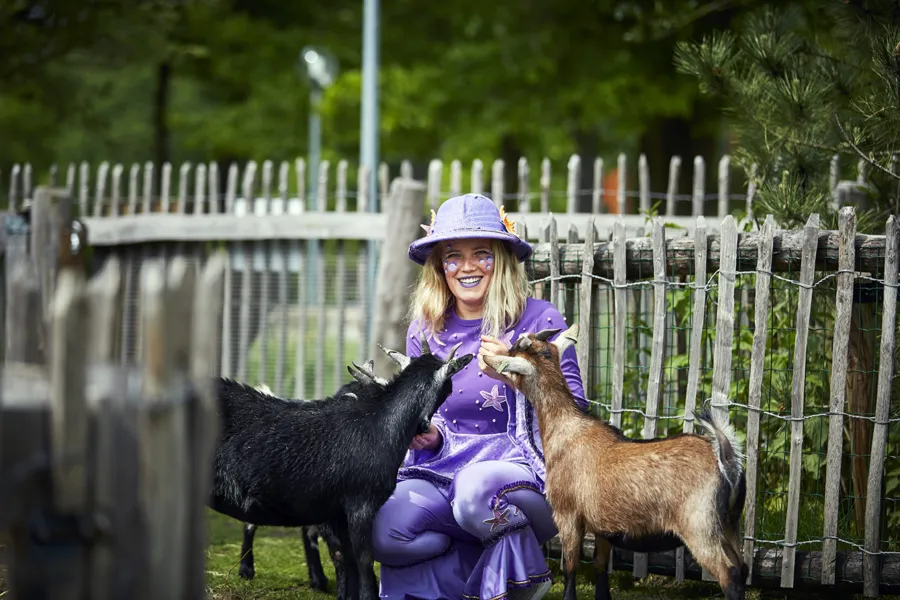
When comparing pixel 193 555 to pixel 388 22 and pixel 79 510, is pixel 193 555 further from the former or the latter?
pixel 388 22

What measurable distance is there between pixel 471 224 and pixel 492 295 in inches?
12.7

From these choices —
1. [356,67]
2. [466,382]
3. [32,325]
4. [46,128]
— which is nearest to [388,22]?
[356,67]

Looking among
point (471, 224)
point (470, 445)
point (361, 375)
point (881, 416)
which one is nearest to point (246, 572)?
point (361, 375)

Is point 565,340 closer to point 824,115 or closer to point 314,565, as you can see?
point 314,565

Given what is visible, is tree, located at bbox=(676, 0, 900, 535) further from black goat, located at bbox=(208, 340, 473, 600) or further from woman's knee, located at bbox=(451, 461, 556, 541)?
black goat, located at bbox=(208, 340, 473, 600)

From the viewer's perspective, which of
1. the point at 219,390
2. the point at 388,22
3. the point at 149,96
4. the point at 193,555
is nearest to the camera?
the point at 193,555

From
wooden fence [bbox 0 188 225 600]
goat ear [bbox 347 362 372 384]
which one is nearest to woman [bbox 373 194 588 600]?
goat ear [bbox 347 362 372 384]

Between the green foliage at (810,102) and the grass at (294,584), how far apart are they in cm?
197

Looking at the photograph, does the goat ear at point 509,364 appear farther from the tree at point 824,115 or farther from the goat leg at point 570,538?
the tree at point 824,115

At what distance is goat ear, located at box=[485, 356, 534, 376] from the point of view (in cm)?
410

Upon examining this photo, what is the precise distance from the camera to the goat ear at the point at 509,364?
4102mm

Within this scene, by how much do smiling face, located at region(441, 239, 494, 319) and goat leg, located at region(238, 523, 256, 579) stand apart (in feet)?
5.86

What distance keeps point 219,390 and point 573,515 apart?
1.56 metres

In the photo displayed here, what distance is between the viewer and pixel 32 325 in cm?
251
